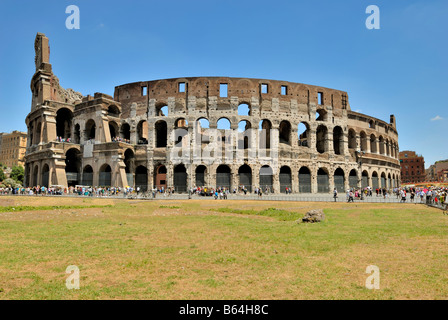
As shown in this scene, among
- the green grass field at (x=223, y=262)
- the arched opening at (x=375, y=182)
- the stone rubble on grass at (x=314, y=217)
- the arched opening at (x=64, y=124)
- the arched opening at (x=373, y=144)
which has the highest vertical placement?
the arched opening at (x=64, y=124)

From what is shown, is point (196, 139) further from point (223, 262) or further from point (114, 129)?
point (223, 262)

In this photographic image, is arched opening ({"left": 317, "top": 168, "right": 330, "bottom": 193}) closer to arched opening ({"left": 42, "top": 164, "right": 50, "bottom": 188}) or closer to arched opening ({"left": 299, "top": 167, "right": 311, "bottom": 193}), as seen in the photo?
arched opening ({"left": 299, "top": 167, "right": 311, "bottom": 193})

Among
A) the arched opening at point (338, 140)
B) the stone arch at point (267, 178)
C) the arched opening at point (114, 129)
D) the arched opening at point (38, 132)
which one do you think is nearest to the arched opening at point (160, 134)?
the arched opening at point (114, 129)

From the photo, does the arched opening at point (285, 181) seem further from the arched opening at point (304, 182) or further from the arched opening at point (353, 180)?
the arched opening at point (353, 180)

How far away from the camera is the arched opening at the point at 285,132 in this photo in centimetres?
4006

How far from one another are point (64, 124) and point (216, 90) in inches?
982

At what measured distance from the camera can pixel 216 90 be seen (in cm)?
3766

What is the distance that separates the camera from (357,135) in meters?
43.5

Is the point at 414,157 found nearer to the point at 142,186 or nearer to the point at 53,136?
the point at 142,186

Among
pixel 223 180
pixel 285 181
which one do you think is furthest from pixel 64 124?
pixel 285 181

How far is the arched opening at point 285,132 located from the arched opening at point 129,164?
66.5 ft
